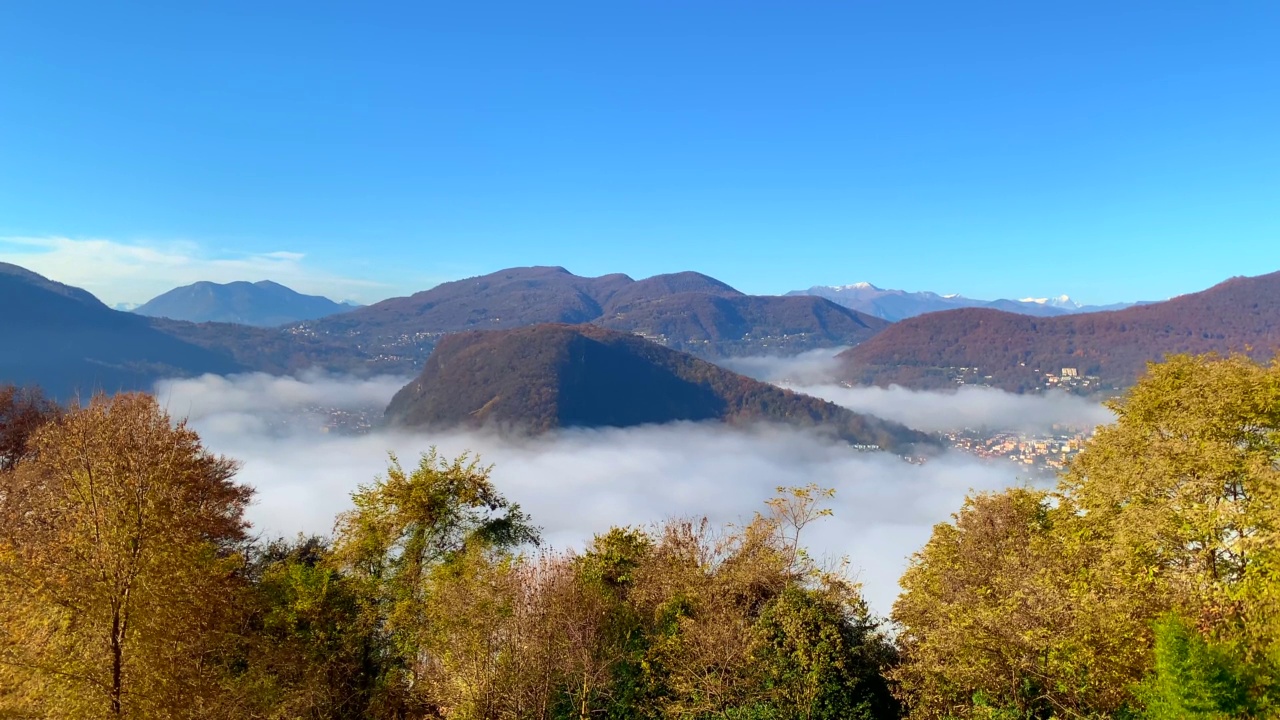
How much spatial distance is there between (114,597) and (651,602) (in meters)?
16.1

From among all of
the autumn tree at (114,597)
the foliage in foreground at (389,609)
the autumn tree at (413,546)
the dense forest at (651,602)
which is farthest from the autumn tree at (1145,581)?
the autumn tree at (114,597)

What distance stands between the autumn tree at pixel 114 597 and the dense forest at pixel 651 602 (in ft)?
0.16

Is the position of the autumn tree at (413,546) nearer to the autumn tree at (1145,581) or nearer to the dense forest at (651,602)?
the dense forest at (651,602)

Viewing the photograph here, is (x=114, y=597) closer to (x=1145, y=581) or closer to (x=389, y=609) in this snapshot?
(x=389, y=609)

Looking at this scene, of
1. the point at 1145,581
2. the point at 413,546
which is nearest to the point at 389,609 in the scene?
the point at 413,546

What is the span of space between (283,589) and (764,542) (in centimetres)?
1794

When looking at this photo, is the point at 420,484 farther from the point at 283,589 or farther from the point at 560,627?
the point at 560,627

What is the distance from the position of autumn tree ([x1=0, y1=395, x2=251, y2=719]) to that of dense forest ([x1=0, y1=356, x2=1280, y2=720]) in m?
0.05

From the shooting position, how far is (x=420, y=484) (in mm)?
23281

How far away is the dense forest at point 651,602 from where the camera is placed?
11.8 meters

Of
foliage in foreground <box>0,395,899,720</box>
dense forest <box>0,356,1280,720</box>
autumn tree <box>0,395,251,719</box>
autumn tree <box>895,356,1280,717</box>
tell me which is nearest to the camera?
autumn tree <box>0,395,251,719</box>

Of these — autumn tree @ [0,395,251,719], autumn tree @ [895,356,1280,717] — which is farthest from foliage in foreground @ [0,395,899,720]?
autumn tree @ [895,356,1280,717]

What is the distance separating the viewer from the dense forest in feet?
38.8

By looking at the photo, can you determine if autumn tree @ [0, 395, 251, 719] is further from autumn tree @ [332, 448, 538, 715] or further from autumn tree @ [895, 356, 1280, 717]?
autumn tree @ [895, 356, 1280, 717]
